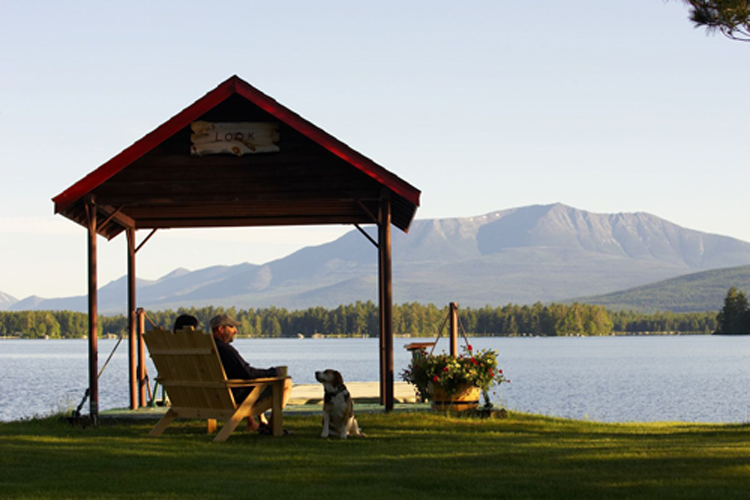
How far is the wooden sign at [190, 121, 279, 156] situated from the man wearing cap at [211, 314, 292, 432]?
2.98 m

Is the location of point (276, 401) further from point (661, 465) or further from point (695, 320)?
point (695, 320)

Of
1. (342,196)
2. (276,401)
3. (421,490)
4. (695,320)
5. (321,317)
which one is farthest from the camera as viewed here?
(695,320)

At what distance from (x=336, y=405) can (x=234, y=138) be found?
4.43m

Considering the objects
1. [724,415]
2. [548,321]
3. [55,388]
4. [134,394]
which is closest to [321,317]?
[548,321]

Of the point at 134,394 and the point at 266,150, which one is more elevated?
the point at 266,150

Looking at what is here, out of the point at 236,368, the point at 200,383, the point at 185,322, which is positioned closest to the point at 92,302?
the point at 185,322

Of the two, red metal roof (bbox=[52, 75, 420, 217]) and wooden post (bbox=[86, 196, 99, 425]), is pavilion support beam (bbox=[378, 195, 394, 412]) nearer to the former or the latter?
red metal roof (bbox=[52, 75, 420, 217])

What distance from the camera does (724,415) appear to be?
27.0 m

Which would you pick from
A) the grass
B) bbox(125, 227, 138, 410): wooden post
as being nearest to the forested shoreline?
bbox(125, 227, 138, 410): wooden post

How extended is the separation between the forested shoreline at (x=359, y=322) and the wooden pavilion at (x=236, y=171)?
339 ft

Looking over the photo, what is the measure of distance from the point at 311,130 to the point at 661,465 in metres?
6.66

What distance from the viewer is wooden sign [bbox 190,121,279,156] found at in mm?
13844

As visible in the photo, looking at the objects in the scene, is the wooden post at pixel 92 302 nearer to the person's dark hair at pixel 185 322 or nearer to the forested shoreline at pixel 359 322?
the person's dark hair at pixel 185 322

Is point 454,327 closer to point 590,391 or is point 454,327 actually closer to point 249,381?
point 249,381
